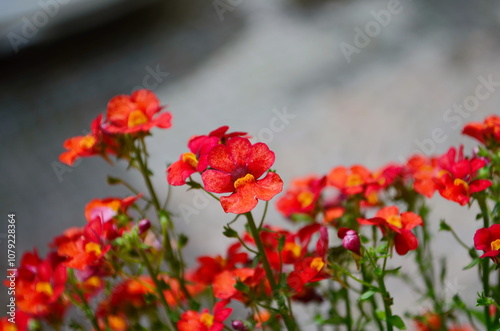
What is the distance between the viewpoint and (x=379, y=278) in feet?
1.76

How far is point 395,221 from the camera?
1.85 ft

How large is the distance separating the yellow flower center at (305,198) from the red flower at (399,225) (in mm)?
133

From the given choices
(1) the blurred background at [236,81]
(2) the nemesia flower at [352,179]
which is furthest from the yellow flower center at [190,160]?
(1) the blurred background at [236,81]

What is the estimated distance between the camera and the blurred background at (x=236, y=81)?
1856 mm

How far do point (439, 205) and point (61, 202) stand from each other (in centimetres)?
116

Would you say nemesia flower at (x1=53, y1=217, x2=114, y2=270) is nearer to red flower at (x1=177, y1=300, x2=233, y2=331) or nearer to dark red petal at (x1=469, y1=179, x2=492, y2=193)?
red flower at (x1=177, y1=300, x2=233, y2=331)

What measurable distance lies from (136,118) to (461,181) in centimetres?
34

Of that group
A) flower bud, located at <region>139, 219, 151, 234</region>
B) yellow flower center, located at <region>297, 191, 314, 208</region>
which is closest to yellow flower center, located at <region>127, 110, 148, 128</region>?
flower bud, located at <region>139, 219, 151, 234</region>

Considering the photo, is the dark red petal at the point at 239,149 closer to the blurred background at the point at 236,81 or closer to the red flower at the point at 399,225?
the red flower at the point at 399,225

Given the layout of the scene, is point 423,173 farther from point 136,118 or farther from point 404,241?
point 136,118

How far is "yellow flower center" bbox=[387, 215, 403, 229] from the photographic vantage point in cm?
56

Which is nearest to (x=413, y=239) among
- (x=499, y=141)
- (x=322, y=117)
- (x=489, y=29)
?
(x=499, y=141)

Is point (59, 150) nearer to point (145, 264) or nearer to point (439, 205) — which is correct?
point (439, 205)

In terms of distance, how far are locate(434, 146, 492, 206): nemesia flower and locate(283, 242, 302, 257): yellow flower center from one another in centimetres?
16
